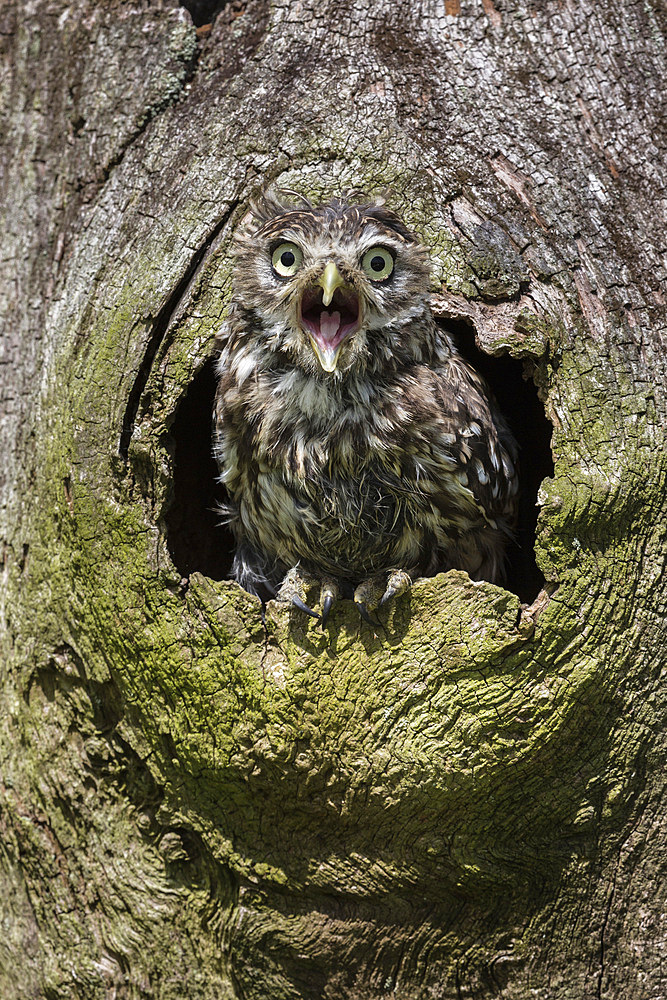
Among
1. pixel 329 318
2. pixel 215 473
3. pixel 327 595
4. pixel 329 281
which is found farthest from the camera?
pixel 215 473

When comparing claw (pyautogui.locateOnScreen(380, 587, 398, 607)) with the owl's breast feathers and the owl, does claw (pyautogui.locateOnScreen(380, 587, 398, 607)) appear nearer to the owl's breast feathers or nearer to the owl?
the owl

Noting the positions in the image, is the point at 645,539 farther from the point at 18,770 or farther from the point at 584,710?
the point at 18,770

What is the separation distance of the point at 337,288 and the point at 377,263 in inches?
7.6

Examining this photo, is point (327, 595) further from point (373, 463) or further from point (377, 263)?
point (377, 263)

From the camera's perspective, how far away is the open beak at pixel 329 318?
258 cm

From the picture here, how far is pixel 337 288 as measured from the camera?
2621 mm

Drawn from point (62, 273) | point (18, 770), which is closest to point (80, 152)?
point (62, 273)

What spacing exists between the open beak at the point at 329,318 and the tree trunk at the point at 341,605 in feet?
0.88

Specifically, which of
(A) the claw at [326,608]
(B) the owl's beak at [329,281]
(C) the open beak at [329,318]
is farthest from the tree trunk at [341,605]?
(B) the owl's beak at [329,281]

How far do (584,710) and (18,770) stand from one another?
1662mm

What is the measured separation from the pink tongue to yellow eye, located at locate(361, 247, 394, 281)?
153 mm

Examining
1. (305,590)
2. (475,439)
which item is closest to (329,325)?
(475,439)

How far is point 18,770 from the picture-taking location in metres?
2.82

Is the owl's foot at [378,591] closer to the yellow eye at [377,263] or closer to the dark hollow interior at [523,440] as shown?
the dark hollow interior at [523,440]
